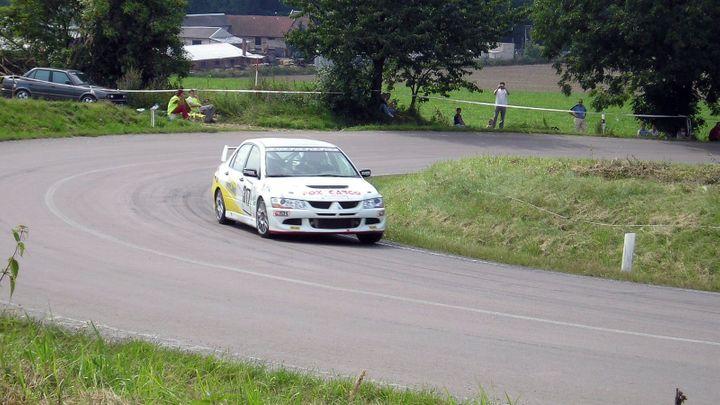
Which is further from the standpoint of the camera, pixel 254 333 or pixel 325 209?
pixel 325 209

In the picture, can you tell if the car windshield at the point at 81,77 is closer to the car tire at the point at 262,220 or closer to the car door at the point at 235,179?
the car door at the point at 235,179

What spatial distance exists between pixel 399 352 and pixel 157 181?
622 inches

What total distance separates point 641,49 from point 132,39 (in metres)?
19.3

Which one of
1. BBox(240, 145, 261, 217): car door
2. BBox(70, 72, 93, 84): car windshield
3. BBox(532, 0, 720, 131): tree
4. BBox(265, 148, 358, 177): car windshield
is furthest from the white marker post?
BBox(70, 72, 93, 84): car windshield

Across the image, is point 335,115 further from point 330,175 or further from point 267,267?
point 267,267

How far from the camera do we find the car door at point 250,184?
1769 cm

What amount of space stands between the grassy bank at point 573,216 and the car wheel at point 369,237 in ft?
2.34

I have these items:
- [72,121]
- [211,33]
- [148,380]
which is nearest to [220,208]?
[148,380]

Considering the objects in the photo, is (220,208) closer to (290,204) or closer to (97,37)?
(290,204)

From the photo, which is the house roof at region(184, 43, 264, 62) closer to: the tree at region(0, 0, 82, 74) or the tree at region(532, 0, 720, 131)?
the tree at region(0, 0, 82, 74)

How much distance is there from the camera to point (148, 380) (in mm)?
7305

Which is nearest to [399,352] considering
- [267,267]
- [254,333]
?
[254,333]

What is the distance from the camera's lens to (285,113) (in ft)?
131

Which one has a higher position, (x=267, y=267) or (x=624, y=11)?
(x=624, y=11)
